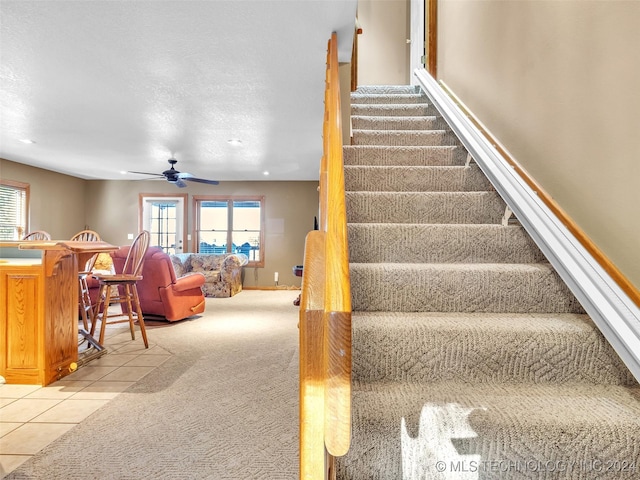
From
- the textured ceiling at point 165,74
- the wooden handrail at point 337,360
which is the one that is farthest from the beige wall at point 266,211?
the wooden handrail at point 337,360

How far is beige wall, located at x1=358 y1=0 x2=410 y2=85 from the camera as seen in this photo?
5.29 m

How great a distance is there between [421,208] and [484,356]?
96cm

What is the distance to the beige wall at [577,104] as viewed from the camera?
1307 millimetres

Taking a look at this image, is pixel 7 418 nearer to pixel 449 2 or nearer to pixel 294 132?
pixel 294 132

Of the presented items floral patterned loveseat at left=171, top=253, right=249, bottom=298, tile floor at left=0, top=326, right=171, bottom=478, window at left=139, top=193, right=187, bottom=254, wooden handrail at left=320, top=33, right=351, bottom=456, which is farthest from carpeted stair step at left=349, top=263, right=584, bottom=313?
window at left=139, top=193, right=187, bottom=254

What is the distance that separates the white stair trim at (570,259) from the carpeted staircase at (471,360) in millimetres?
92

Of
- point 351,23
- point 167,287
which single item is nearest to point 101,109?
point 167,287

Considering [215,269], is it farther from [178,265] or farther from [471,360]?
[471,360]

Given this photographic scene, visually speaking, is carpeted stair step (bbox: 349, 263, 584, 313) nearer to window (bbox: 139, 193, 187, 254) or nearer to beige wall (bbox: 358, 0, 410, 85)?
beige wall (bbox: 358, 0, 410, 85)

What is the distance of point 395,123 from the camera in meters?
3.15

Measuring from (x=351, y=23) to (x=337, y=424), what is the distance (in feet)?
7.60

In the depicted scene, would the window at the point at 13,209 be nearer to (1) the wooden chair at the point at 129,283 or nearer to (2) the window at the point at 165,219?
(2) the window at the point at 165,219

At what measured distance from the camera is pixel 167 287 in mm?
4531

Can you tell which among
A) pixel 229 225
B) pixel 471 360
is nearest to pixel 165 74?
pixel 471 360
